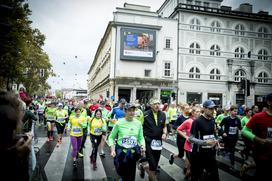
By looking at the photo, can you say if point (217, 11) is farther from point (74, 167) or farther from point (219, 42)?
point (74, 167)

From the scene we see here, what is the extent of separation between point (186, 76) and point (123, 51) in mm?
10762

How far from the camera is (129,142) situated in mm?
4516

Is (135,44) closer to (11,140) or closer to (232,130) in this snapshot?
(232,130)

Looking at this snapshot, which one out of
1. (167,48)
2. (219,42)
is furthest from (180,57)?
(219,42)

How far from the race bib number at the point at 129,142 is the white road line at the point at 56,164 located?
7.98 ft

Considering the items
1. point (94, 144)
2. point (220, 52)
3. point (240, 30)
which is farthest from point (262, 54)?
point (94, 144)

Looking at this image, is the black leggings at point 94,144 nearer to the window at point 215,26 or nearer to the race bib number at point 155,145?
the race bib number at point 155,145

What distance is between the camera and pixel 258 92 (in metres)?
35.4

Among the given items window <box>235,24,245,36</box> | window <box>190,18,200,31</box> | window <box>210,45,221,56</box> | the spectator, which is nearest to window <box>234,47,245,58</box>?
window <box>235,24,245,36</box>

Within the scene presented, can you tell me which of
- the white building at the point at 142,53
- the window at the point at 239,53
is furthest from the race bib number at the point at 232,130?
the window at the point at 239,53

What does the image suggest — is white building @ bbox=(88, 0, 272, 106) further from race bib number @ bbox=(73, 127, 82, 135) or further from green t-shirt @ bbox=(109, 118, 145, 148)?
green t-shirt @ bbox=(109, 118, 145, 148)

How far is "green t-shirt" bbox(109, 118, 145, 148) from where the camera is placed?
A: 452 centimetres

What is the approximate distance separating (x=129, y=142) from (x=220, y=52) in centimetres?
3402

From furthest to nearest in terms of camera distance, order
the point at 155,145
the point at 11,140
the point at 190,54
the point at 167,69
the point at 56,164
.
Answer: the point at 190,54
the point at 167,69
the point at 56,164
the point at 155,145
the point at 11,140
